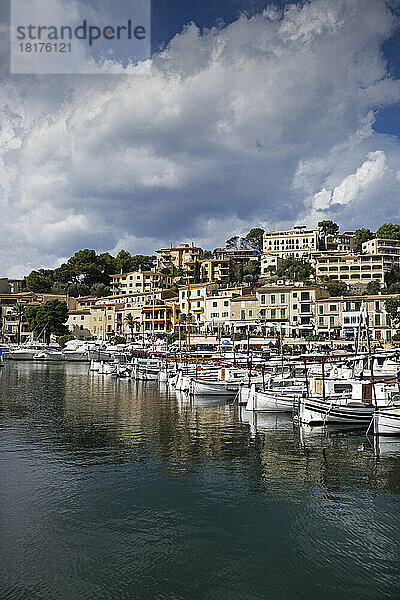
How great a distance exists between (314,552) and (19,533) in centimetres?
761

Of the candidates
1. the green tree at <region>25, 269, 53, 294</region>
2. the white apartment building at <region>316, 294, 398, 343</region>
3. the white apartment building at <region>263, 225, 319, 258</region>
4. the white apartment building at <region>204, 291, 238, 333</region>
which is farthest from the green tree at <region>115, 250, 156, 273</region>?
the white apartment building at <region>316, 294, 398, 343</region>

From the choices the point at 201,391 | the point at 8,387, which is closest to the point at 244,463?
the point at 201,391

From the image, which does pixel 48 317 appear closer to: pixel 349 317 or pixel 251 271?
pixel 251 271

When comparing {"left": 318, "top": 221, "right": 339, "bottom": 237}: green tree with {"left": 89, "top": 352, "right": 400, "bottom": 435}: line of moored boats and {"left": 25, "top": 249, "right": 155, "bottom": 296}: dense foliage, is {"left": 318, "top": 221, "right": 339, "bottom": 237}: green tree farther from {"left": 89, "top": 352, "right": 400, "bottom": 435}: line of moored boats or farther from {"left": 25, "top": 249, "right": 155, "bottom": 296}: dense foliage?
{"left": 89, "top": 352, "right": 400, "bottom": 435}: line of moored boats

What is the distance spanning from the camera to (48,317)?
9481 cm

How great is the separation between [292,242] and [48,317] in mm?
67493

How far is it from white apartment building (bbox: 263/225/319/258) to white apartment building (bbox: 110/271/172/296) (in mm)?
29497

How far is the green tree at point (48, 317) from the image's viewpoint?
313ft

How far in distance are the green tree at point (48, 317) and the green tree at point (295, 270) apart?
46.0 meters

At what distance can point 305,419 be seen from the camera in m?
26.3

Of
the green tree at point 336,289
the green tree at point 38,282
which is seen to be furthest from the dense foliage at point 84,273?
the green tree at point 336,289

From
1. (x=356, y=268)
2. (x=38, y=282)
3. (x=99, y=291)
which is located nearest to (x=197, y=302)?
(x=356, y=268)

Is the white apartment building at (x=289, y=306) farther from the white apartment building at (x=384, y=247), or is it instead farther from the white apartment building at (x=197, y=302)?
the white apartment building at (x=384, y=247)

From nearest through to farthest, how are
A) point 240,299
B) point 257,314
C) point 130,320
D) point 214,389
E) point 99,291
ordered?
point 214,389 → point 257,314 → point 240,299 → point 130,320 → point 99,291
